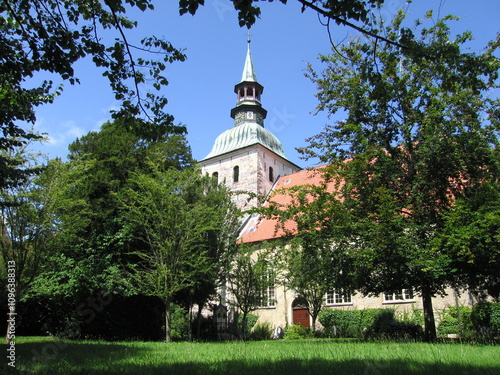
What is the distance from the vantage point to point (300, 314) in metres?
26.7

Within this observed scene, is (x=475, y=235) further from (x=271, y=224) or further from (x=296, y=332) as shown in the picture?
(x=271, y=224)

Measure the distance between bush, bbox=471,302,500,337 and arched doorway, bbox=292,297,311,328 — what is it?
34.5 ft

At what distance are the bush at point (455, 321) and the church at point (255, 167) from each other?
704cm

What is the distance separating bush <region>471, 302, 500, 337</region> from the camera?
17.5m

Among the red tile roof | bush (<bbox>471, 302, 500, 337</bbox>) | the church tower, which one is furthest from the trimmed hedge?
the church tower

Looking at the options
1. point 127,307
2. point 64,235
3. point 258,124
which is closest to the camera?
point 64,235

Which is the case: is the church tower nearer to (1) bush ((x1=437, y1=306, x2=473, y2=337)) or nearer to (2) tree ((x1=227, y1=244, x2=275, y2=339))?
(2) tree ((x1=227, y1=244, x2=275, y2=339))

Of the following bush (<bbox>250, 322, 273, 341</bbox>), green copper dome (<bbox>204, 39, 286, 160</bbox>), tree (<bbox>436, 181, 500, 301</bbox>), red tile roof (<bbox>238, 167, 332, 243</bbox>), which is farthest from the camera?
green copper dome (<bbox>204, 39, 286, 160</bbox>)

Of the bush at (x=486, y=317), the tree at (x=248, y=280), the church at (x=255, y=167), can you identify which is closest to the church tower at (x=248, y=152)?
the church at (x=255, y=167)

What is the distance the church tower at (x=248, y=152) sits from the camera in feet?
117

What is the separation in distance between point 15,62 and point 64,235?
31.6 ft

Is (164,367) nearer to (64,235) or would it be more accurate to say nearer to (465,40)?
(64,235)

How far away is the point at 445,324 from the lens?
1970cm

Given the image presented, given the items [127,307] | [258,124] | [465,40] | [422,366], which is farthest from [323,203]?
[258,124]
